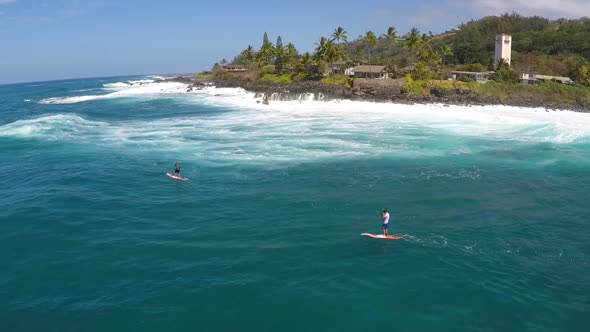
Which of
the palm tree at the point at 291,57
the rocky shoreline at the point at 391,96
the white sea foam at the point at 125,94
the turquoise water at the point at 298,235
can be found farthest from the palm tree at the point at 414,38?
the white sea foam at the point at 125,94

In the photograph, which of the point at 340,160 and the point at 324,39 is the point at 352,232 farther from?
the point at 324,39

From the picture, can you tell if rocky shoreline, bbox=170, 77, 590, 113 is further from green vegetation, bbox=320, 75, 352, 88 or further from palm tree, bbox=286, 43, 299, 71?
palm tree, bbox=286, 43, 299, 71

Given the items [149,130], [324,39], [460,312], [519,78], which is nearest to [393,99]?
[519,78]

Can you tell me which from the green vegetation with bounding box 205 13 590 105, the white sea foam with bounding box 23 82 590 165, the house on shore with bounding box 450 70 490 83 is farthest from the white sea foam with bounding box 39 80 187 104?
the house on shore with bounding box 450 70 490 83

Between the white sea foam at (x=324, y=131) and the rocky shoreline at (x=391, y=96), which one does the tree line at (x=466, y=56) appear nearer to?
the rocky shoreline at (x=391, y=96)

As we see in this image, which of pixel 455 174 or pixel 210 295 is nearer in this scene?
pixel 210 295
